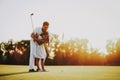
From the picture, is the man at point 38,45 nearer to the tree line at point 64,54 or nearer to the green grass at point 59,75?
the green grass at point 59,75

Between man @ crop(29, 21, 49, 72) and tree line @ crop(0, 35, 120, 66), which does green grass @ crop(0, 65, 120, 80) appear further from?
tree line @ crop(0, 35, 120, 66)

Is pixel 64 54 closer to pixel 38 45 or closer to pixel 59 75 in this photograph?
pixel 38 45

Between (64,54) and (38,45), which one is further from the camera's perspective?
(64,54)

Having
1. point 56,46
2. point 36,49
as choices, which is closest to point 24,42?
point 56,46

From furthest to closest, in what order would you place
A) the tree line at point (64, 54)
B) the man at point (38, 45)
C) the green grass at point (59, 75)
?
1. the tree line at point (64, 54)
2. the man at point (38, 45)
3. the green grass at point (59, 75)

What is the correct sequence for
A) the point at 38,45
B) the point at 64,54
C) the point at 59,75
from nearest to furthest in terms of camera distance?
the point at 59,75
the point at 38,45
the point at 64,54

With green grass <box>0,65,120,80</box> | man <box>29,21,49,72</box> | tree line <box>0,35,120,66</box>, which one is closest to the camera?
green grass <box>0,65,120,80</box>

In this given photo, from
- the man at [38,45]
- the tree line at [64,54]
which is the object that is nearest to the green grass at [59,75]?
the man at [38,45]

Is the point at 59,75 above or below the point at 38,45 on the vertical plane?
below

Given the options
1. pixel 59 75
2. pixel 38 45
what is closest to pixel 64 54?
pixel 38 45

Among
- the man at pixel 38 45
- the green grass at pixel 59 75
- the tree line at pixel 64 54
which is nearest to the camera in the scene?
the green grass at pixel 59 75

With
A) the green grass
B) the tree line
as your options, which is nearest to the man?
the green grass

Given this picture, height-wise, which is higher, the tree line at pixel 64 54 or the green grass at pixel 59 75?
the tree line at pixel 64 54

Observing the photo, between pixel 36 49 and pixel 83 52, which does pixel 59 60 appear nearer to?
pixel 83 52
